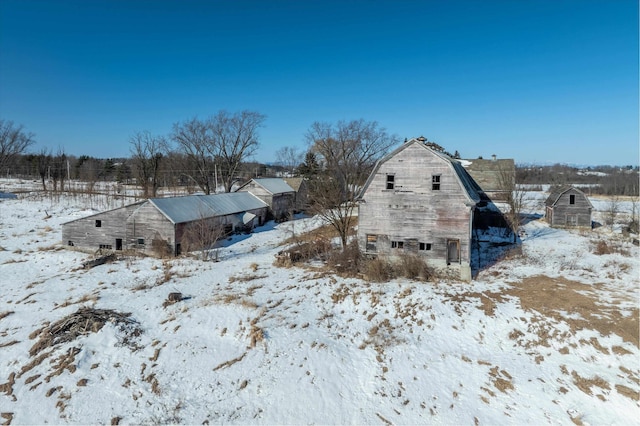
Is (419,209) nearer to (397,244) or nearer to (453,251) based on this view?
A: (397,244)

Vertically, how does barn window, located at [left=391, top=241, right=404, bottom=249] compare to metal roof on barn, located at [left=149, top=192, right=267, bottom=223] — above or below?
below

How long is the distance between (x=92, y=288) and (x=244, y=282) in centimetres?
851

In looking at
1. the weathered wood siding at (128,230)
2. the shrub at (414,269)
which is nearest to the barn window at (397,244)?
the shrub at (414,269)

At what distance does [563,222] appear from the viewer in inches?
1417

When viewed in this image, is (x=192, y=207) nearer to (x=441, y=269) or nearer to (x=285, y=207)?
(x=285, y=207)

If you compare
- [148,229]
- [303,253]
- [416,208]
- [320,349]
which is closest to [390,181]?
[416,208]

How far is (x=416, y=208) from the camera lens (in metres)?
20.6

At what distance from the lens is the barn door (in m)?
20.3

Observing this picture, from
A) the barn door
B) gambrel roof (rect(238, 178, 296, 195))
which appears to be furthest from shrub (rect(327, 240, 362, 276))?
gambrel roof (rect(238, 178, 296, 195))

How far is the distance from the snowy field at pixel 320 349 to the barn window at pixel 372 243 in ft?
10.2

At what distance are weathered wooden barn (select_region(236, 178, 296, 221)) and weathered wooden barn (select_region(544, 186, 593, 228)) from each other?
29.4m

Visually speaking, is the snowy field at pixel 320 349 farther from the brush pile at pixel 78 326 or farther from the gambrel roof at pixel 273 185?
the gambrel roof at pixel 273 185

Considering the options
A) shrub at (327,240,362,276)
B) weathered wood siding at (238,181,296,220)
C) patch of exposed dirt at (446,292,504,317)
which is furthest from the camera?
weathered wood siding at (238,181,296,220)

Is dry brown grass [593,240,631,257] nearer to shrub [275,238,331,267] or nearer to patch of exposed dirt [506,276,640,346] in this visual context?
patch of exposed dirt [506,276,640,346]
